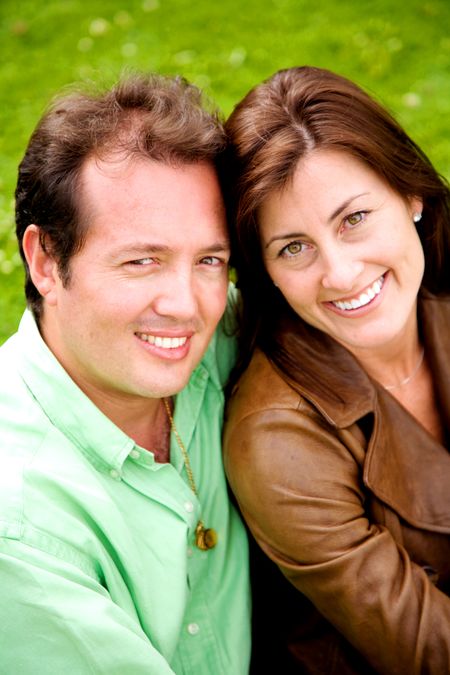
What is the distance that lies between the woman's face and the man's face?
23 cm

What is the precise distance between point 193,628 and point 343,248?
4.66 feet

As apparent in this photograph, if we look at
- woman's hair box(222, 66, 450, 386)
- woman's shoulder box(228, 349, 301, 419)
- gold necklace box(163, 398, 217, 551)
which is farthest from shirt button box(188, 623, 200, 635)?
woman's hair box(222, 66, 450, 386)

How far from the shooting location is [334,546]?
256 cm

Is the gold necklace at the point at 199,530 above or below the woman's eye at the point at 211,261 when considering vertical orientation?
below

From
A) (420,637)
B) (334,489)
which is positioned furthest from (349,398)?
(420,637)

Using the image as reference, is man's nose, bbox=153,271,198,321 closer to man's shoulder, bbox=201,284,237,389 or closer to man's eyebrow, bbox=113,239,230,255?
man's eyebrow, bbox=113,239,230,255

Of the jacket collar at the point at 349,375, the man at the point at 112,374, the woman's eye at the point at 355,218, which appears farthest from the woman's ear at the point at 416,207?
the man at the point at 112,374

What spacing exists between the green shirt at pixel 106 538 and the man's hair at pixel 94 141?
0.41 m

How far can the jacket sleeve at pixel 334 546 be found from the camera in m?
2.54

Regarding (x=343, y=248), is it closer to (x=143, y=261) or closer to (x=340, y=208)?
(x=340, y=208)

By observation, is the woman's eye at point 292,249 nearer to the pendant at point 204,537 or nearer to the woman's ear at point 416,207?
the woman's ear at point 416,207

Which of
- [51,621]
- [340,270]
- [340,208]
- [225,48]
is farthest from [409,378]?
[225,48]

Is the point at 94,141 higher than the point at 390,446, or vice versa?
the point at 94,141

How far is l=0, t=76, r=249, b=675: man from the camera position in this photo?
2.19m
